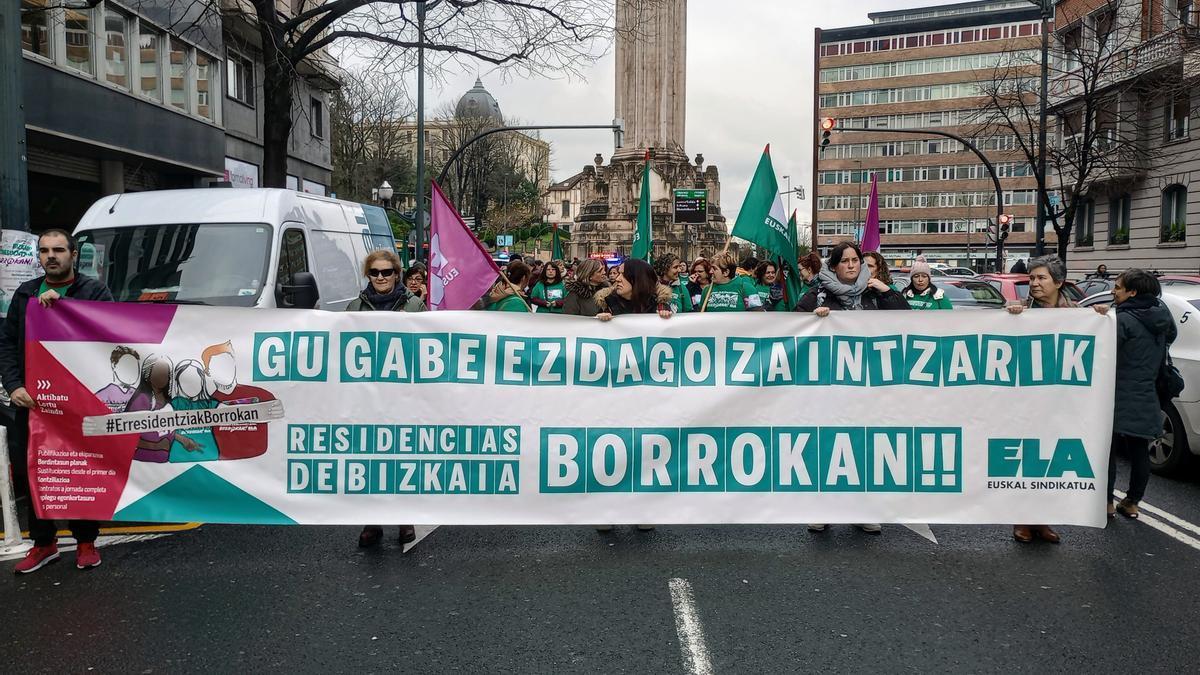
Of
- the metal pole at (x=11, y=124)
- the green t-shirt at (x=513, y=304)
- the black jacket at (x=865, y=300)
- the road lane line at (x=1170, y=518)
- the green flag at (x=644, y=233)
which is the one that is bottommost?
the road lane line at (x=1170, y=518)

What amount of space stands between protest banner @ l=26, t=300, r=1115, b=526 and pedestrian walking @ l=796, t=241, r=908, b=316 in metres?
0.58

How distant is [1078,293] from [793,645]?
1192cm

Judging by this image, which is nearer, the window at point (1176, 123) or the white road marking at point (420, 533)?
the white road marking at point (420, 533)

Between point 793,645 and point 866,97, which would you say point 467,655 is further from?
point 866,97

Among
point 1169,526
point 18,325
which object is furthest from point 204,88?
point 1169,526

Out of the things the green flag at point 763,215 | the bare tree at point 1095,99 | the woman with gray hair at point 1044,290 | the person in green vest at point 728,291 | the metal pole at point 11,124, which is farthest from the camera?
the bare tree at point 1095,99

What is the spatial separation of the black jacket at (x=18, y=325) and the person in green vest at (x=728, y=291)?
5.75 metres

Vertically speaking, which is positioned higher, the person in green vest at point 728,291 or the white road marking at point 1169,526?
the person in green vest at point 728,291

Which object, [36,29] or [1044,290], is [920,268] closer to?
[1044,290]

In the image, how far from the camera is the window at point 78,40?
60.2ft

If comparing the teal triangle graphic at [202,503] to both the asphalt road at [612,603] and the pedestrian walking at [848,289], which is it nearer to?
the asphalt road at [612,603]

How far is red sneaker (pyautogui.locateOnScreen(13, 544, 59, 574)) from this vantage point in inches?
221

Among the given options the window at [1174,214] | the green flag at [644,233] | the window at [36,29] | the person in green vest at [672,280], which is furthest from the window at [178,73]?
the window at [1174,214]

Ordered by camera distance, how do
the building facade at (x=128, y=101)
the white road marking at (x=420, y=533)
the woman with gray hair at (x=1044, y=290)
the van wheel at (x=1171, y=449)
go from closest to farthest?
the white road marking at (x=420, y=533)
the woman with gray hair at (x=1044, y=290)
the van wheel at (x=1171, y=449)
the building facade at (x=128, y=101)
